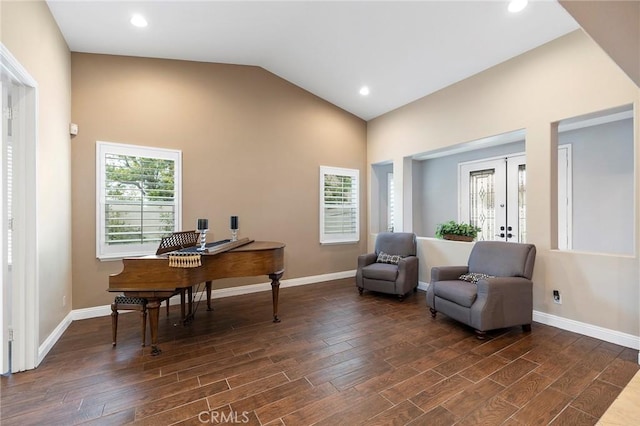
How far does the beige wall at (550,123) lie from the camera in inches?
111

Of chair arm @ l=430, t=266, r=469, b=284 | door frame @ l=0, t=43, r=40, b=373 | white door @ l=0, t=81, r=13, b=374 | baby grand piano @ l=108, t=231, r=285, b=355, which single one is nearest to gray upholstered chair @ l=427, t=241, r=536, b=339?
chair arm @ l=430, t=266, r=469, b=284

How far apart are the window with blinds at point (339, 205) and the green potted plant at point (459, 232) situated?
1.74 meters

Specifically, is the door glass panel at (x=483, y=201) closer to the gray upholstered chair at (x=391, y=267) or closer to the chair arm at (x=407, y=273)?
the gray upholstered chair at (x=391, y=267)

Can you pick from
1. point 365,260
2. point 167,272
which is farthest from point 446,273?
point 167,272

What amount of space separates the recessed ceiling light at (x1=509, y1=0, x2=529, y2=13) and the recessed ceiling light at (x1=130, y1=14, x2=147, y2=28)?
12.5ft

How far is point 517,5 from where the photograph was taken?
2.81 metres

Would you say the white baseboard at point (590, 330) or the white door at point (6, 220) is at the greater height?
the white door at point (6, 220)

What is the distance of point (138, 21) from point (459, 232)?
16.0 ft

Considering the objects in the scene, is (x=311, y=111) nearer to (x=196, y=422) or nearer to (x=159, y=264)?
(x=159, y=264)

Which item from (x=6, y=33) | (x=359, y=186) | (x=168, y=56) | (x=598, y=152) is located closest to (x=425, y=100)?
(x=359, y=186)

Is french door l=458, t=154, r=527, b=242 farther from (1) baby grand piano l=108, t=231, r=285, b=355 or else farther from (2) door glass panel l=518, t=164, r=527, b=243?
(1) baby grand piano l=108, t=231, r=285, b=355

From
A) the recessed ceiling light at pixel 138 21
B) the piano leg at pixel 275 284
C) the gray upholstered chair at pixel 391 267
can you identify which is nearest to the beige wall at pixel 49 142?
the recessed ceiling light at pixel 138 21

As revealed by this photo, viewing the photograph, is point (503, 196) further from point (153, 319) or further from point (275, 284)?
point (153, 319)

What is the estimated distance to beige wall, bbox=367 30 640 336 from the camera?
2.83 m
